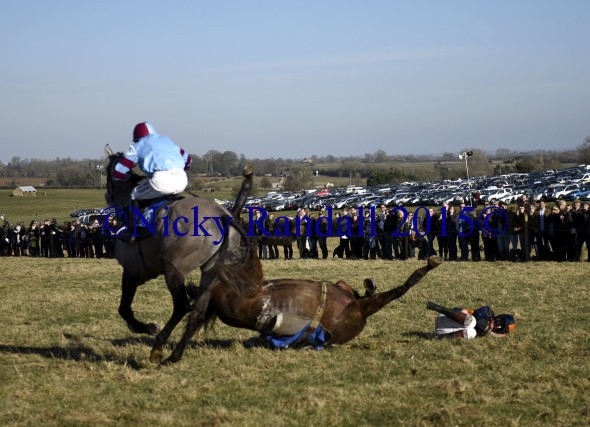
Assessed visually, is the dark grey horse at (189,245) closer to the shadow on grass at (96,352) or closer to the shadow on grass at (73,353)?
the shadow on grass at (73,353)

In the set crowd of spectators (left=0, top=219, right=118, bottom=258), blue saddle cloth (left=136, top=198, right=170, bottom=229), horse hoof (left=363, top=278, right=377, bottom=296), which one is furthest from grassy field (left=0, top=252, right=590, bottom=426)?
crowd of spectators (left=0, top=219, right=118, bottom=258)

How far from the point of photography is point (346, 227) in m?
24.9

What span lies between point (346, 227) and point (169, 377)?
17584 mm

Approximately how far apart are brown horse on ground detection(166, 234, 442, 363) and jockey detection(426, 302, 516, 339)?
95 centimetres

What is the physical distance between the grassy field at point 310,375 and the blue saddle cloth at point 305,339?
0.39 ft

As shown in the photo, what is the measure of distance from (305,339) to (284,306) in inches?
18.5

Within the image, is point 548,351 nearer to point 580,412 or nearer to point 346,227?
point 580,412

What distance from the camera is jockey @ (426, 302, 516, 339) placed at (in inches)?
363

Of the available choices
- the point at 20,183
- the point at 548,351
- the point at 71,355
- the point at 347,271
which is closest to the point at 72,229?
the point at 347,271

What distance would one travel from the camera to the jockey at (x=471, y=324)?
9.23 m

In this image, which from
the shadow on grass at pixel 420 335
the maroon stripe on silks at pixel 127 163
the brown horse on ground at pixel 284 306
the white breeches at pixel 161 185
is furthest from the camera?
the shadow on grass at pixel 420 335

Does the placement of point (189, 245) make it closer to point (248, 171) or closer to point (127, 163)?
point (248, 171)

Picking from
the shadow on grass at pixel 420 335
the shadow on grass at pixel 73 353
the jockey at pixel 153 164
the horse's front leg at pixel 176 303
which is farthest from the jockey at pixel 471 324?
the shadow on grass at pixel 73 353

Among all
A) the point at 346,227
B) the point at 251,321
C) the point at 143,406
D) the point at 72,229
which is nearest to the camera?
the point at 143,406
